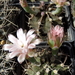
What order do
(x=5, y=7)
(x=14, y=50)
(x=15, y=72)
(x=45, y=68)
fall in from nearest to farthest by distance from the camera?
(x=14, y=50)
(x=45, y=68)
(x=15, y=72)
(x=5, y=7)

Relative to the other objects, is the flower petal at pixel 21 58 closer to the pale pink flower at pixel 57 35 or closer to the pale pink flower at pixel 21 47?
the pale pink flower at pixel 21 47

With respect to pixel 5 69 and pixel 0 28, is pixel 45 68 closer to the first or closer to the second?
pixel 5 69

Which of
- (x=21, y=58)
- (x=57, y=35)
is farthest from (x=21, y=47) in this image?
(x=57, y=35)

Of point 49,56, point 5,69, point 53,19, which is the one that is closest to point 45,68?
point 49,56

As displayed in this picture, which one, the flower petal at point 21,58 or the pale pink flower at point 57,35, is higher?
the pale pink flower at point 57,35

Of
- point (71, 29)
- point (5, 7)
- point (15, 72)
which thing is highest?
point (5, 7)

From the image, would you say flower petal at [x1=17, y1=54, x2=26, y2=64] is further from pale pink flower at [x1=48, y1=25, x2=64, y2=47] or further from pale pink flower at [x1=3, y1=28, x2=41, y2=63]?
pale pink flower at [x1=48, y1=25, x2=64, y2=47]

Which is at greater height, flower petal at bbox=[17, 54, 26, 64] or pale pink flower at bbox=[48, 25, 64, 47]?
pale pink flower at bbox=[48, 25, 64, 47]

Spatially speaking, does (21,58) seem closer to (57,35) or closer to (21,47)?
(21,47)

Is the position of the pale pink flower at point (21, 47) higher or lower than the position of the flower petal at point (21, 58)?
higher

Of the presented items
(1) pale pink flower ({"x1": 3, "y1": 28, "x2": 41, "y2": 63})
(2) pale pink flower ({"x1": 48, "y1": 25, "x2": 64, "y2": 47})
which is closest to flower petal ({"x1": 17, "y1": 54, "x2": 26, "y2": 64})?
(1) pale pink flower ({"x1": 3, "y1": 28, "x2": 41, "y2": 63})

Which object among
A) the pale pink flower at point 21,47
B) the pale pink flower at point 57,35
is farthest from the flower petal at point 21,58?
the pale pink flower at point 57,35
